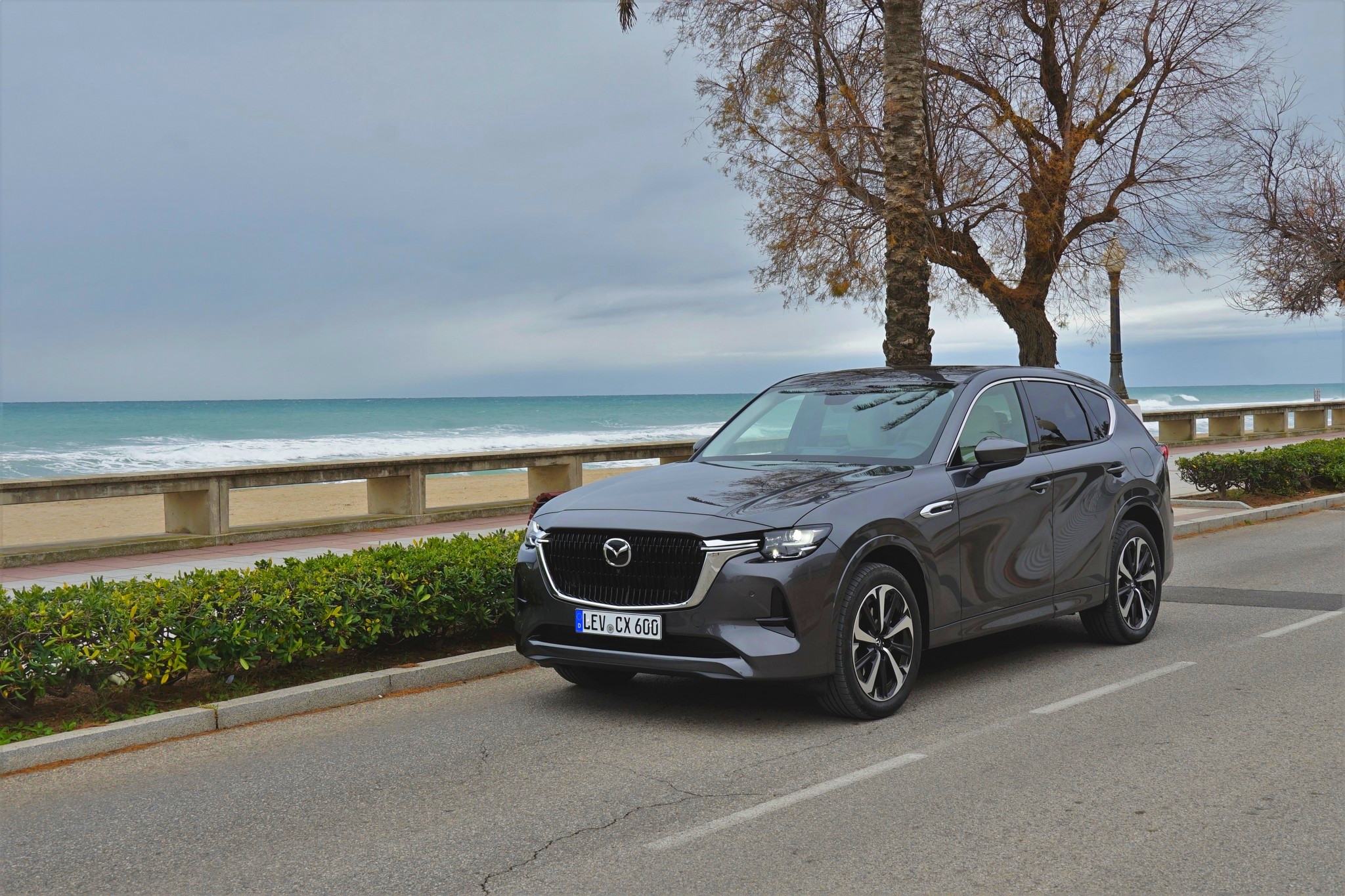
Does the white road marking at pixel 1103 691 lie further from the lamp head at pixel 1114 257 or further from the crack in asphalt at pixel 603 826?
the lamp head at pixel 1114 257

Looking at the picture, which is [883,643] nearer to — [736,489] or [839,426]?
[736,489]

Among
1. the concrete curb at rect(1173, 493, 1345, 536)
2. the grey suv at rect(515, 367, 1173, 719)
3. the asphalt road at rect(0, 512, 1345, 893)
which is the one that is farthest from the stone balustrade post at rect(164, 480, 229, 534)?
the concrete curb at rect(1173, 493, 1345, 536)

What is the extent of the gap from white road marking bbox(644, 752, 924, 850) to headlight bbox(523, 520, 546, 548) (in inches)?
79.4

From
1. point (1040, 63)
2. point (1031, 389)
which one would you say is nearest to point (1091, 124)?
point (1040, 63)

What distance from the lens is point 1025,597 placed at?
7.00 metres

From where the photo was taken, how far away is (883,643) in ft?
19.8

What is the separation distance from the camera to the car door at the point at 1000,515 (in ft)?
21.6

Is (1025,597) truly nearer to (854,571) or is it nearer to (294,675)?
(854,571)

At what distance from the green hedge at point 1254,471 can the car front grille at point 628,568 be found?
1332 centimetres

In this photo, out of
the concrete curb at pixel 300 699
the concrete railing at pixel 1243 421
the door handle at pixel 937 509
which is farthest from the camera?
the concrete railing at pixel 1243 421

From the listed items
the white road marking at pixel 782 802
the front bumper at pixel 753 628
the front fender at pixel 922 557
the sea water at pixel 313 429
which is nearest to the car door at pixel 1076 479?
the front fender at pixel 922 557

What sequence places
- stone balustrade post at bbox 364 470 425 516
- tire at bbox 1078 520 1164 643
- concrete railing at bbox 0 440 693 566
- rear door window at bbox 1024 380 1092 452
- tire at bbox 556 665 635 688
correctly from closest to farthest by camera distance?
tire at bbox 556 665 635 688
rear door window at bbox 1024 380 1092 452
tire at bbox 1078 520 1164 643
concrete railing at bbox 0 440 693 566
stone balustrade post at bbox 364 470 425 516

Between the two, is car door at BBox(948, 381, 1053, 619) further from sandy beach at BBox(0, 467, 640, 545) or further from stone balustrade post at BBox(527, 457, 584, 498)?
sandy beach at BBox(0, 467, 640, 545)

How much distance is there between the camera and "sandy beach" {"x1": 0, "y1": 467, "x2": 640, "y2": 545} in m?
20.2
